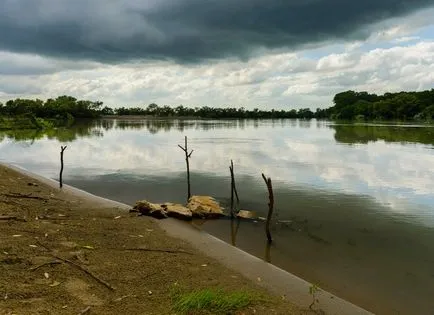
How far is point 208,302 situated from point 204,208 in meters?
11.8

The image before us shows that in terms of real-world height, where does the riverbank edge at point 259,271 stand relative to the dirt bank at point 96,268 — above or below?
below

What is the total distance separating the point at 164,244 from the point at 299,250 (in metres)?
5.28

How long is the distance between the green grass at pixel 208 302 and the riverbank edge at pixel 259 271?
1758 millimetres

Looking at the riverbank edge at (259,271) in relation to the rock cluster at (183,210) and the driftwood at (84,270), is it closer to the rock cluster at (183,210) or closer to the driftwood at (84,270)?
the rock cluster at (183,210)

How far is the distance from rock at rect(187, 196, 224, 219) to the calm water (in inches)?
27.4

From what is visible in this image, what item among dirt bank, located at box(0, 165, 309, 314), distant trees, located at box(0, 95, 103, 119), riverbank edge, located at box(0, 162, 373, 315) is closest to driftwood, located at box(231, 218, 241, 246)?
riverbank edge, located at box(0, 162, 373, 315)

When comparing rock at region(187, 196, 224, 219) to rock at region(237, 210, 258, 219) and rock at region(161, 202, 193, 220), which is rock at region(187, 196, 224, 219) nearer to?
rock at region(161, 202, 193, 220)

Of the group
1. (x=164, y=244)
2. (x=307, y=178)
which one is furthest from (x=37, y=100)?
(x=164, y=244)

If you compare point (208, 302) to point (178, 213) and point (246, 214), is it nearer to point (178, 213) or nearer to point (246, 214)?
point (178, 213)

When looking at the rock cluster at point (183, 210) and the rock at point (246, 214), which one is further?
the rock at point (246, 214)

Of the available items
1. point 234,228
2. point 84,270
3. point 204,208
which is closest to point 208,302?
point 84,270

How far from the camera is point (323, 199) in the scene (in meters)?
24.1

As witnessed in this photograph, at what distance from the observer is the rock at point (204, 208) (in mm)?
19797

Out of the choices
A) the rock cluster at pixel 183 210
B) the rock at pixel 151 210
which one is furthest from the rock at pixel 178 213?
the rock at pixel 151 210
